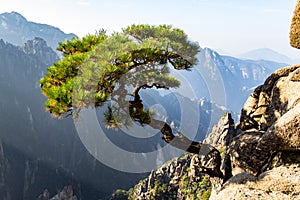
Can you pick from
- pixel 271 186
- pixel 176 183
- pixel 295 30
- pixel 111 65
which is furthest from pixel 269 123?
pixel 176 183

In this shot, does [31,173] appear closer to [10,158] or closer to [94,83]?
[10,158]

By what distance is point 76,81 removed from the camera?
6934 mm

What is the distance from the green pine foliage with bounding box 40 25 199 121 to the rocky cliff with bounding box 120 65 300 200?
10.9 ft

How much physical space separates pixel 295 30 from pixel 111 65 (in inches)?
237

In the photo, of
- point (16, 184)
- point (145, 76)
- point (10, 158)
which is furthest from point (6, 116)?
point (145, 76)

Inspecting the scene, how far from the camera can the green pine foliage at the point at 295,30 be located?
8.45 m

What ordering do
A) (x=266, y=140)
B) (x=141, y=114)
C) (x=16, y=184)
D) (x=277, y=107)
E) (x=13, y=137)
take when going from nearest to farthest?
1. (x=266, y=140)
2. (x=141, y=114)
3. (x=277, y=107)
4. (x=16, y=184)
5. (x=13, y=137)

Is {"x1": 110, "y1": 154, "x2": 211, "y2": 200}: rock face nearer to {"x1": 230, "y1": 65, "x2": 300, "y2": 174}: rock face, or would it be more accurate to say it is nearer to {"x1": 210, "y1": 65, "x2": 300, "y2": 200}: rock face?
{"x1": 230, "y1": 65, "x2": 300, "y2": 174}: rock face

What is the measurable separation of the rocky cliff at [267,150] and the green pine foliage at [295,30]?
1.29 meters

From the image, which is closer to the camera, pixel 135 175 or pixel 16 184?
pixel 16 184

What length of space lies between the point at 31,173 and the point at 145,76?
177 metres

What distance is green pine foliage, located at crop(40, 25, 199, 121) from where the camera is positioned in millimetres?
7051

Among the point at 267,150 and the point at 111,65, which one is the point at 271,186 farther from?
the point at 111,65

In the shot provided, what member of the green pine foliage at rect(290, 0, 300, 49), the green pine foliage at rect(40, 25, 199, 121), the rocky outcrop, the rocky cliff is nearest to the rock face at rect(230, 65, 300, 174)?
the rocky cliff
